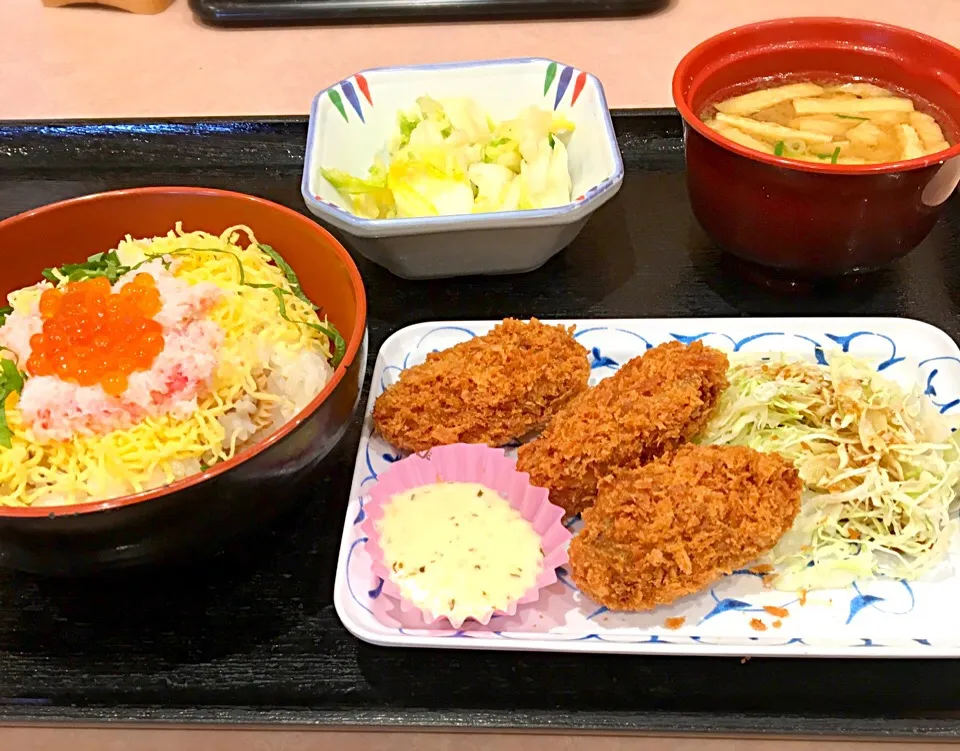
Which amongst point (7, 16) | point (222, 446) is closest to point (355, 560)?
point (222, 446)

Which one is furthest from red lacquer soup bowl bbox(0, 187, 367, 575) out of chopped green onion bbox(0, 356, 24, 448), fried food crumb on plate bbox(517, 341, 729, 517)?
fried food crumb on plate bbox(517, 341, 729, 517)

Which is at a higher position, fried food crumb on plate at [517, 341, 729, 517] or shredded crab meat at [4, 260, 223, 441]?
shredded crab meat at [4, 260, 223, 441]

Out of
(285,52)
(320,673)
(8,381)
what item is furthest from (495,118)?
(320,673)

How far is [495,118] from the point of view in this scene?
2.06 meters

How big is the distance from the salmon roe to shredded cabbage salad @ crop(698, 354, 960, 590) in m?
1.02

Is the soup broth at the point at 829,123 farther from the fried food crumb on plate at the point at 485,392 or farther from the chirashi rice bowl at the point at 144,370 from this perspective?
the chirashi rice bowl at the point at 144,370

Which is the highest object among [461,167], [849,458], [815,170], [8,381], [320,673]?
[815,170]

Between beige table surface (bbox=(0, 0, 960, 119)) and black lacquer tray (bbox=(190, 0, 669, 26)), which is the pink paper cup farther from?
black lacquer tray (bbox=(190, 0, 669, 26))

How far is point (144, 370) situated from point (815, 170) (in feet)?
3.97

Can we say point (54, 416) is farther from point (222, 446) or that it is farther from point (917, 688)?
point (917, 688)

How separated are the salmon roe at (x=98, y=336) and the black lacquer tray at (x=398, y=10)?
6.07 feet

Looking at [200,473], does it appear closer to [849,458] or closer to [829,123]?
[849,458]

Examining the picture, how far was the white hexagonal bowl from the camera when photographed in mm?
1637

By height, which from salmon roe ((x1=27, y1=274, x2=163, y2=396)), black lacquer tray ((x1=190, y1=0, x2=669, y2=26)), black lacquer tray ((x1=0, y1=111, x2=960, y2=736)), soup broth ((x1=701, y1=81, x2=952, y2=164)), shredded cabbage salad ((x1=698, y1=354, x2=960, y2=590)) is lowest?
black lacquer tray ((x1=0, y1=111, x2=960, y2=736))
